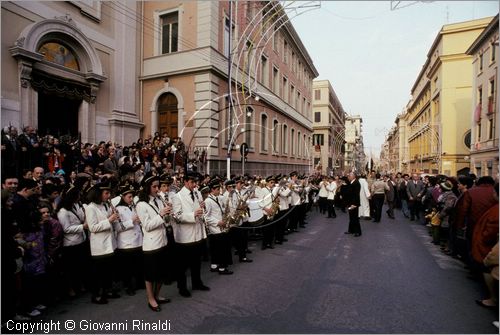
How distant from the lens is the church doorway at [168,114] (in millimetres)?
18797

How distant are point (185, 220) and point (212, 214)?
3.78 ft

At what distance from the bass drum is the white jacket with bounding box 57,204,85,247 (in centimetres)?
441

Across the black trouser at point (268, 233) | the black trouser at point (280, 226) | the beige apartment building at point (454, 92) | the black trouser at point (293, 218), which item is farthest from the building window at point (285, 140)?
the beige apartment building at point (454, 92)

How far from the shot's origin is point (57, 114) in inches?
545

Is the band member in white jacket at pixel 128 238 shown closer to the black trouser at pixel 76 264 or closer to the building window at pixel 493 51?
the black trouser at pixel 76 264

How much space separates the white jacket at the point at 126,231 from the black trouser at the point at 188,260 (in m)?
0.76

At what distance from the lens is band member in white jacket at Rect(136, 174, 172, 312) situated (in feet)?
15.6

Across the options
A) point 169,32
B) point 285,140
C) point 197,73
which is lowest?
point 285,140

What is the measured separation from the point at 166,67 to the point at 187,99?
241 cm

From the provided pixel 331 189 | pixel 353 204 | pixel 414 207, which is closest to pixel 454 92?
pixel 414 207

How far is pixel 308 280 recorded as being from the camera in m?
5.91

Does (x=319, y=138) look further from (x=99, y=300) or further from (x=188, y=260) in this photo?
(x=99, y=300)

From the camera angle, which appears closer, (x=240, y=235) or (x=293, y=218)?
(x=240, y=235)

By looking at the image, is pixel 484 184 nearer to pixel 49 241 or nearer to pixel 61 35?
pixel 49 241
